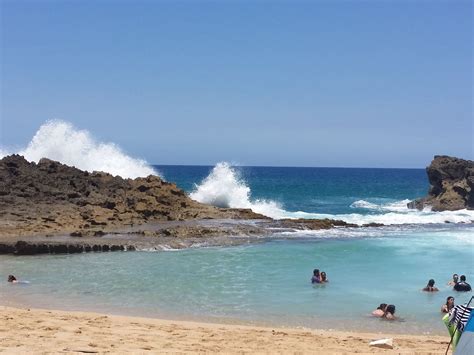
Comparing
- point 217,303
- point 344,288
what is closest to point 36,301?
point 217,303

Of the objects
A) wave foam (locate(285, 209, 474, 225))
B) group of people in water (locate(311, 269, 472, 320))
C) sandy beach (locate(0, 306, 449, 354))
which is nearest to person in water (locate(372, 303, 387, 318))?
group of people in water (locate(311, 269, 472, 320))

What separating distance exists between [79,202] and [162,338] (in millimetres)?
18625

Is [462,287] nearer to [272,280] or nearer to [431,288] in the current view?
[431,288]

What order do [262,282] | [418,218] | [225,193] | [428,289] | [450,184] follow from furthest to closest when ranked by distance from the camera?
[450,184] < [225,193] < [418,218] < [262,282] < [428,289]

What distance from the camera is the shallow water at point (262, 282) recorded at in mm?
12195

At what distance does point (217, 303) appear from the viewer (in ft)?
42.9

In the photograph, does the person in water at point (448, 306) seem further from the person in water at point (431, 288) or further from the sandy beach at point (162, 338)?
the person in water at point (431, 288)

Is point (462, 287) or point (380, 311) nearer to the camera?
point (380, 311)

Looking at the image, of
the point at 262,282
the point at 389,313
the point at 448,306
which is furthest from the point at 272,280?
the point at 448,306

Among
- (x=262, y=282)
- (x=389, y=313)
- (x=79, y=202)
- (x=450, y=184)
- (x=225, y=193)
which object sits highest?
(x=450, y=184)

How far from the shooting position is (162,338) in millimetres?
9023

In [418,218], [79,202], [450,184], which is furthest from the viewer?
[450,184]

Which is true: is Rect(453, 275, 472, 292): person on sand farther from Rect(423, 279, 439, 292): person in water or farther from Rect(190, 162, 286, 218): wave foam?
Rect(190, 162, 286, 218): wave foam

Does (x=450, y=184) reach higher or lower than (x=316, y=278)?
higher
